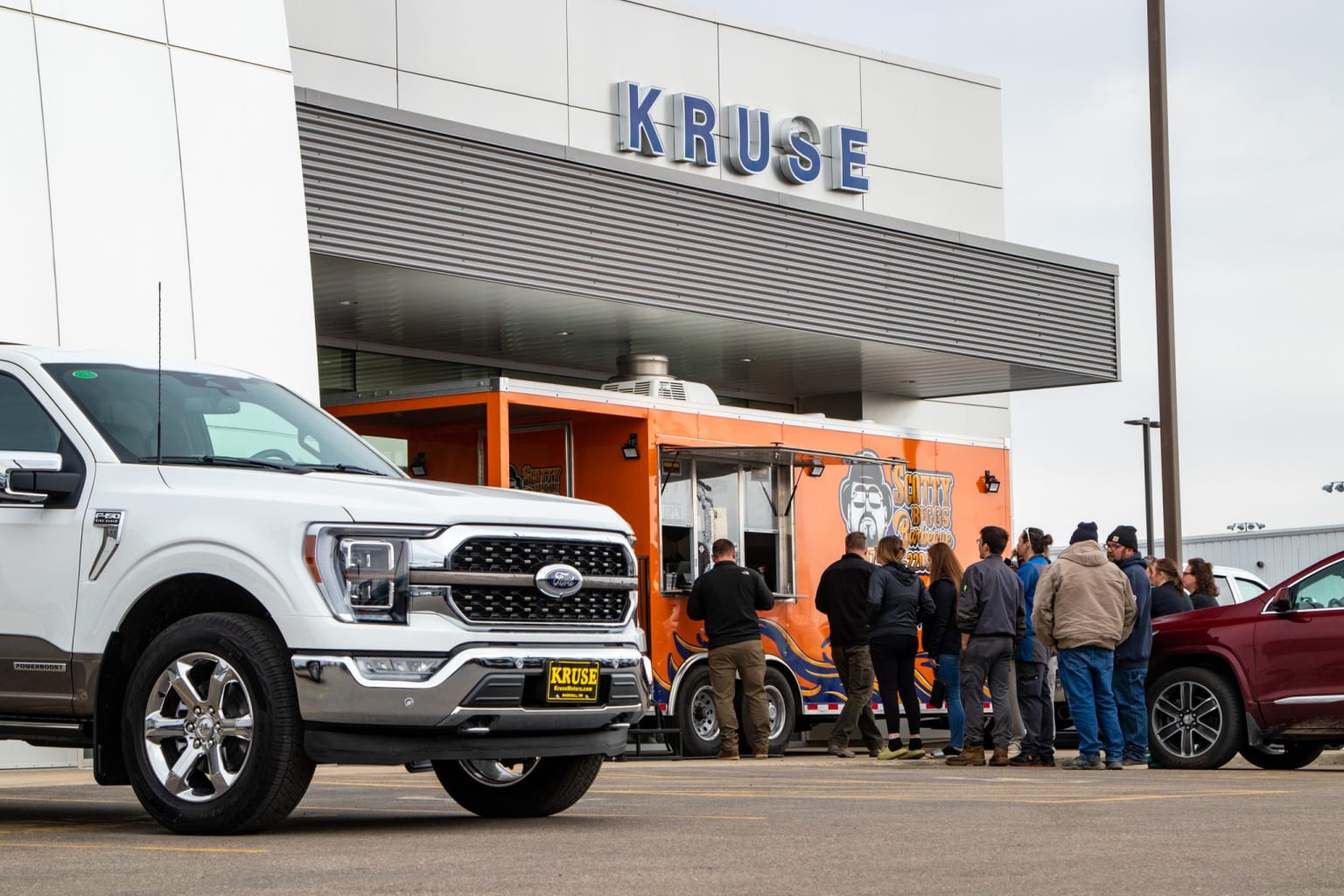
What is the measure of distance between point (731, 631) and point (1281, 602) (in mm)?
4561

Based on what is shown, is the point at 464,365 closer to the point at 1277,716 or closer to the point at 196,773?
the point at 1277,716

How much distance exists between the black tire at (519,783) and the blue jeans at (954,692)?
25.4ft

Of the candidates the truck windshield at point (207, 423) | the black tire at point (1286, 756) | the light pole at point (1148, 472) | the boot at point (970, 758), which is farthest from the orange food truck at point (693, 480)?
the light pole at point (1148, 472)

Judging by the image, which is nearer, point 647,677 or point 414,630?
point 414,630

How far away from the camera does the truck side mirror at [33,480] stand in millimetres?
8289

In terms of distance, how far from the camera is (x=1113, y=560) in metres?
16.1

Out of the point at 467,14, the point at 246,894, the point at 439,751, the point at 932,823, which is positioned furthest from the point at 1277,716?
the point at 467,14

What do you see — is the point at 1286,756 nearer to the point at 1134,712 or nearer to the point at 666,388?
the point at 1134,712

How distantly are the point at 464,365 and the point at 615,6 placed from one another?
16.5 feet

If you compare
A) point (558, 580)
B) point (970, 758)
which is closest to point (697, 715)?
point (970, 758)

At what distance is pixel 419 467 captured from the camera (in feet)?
55.8

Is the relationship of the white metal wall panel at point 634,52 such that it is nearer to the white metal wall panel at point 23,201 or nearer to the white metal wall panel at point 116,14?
the white metal wall panel at point 116,14

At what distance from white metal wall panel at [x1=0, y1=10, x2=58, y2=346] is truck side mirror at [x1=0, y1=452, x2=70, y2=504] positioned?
20.6 ft

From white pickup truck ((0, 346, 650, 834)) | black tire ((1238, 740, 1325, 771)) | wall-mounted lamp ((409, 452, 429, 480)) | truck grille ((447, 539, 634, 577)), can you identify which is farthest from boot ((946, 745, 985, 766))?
truck grille ((447, 539, 634, 577))
